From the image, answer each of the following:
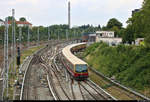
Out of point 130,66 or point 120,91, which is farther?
point 130,66

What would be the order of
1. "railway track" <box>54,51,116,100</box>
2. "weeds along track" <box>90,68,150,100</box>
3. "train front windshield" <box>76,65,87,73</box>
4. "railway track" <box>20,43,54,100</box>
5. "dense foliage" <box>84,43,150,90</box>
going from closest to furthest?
"weeds along track" <box>90,68,150,100</box> → "railway track" <box>54,51,116,100</box> → "railway track" <box>20,43,54,100</box> → "dense foliage" <box>84,43,150,90</box> → "train front windshield" <box>76,65,87,73</box>

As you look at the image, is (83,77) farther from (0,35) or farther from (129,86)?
(0,35)

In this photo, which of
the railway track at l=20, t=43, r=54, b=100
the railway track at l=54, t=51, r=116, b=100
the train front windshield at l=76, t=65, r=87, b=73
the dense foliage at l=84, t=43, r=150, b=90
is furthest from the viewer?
the train front windshield at l=76, t=65, r=87, b=73

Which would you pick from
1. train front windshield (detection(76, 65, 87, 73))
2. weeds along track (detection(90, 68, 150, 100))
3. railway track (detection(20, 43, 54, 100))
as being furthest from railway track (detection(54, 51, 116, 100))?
railway track (detection(20, 43, 54, 100))

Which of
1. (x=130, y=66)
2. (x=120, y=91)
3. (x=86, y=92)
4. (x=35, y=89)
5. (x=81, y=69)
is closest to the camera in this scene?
(x=120, y=91)

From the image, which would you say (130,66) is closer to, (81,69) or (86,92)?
(81,69)

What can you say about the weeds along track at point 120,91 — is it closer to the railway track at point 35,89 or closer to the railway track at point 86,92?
the railway track at point 86,92

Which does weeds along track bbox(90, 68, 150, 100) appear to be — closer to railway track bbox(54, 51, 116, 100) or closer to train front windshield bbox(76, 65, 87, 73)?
railway track bbox(54, 51, 116, 100)

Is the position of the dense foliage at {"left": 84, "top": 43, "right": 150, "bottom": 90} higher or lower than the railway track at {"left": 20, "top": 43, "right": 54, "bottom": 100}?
higher

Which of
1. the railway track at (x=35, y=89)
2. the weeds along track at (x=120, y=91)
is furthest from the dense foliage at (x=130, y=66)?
the railway track at (x=35, y=89)

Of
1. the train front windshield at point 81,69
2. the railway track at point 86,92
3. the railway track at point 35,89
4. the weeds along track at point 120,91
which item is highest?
the train front windshield at point 81,69

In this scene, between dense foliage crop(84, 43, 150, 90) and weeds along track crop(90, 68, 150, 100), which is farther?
dense foliage crop(84, 43, 150, 90)

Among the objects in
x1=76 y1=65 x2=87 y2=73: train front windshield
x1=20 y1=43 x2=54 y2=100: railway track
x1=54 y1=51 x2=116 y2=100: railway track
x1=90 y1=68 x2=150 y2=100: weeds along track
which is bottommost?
x1=20 y1=43 x2=54 y2=100: railway track

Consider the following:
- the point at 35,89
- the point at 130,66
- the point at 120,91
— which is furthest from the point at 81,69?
the point at 120,91
